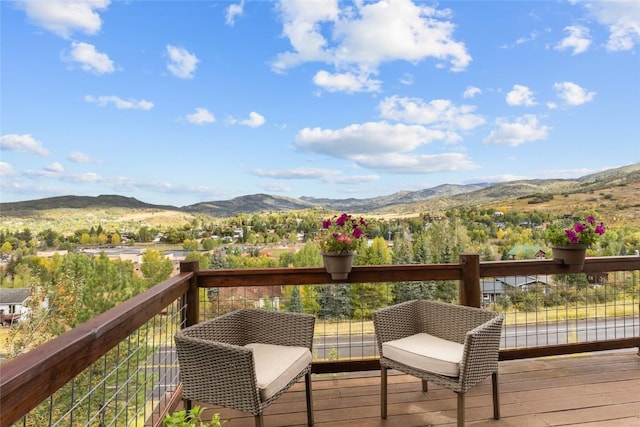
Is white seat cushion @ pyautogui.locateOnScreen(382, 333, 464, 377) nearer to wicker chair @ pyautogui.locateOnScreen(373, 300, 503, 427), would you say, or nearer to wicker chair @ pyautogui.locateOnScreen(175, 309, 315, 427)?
wicker chair @ pyautogui.locateOnScreen(373, 300, 503, 427)

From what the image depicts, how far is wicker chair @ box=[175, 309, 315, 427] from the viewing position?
6.22 ft

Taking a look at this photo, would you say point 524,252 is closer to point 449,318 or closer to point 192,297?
point 449,318

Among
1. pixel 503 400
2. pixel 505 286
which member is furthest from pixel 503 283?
pixel 503 400

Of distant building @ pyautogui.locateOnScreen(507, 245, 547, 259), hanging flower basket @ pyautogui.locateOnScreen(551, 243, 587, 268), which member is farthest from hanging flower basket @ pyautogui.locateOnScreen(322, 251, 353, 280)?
distant building @ pyautogui.locateOnScreen(507, 245, 547, 259)

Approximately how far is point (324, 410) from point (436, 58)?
35.3 ft

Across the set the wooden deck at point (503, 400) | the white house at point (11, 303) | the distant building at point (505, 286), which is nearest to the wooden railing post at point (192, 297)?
the wooden deck at point (503, 400)

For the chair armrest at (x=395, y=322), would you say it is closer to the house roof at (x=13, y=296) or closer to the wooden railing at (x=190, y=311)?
the wooden railing at (x=190, y=311)

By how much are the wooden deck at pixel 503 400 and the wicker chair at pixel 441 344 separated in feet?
0.46

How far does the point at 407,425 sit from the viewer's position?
90.5 inches

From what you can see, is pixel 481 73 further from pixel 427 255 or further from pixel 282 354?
pixel 282 354

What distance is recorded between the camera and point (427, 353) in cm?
233

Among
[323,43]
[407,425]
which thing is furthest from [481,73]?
[407,425]

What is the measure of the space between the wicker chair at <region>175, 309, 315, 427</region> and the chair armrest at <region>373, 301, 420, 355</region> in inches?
18.2

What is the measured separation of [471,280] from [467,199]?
23.2ft
